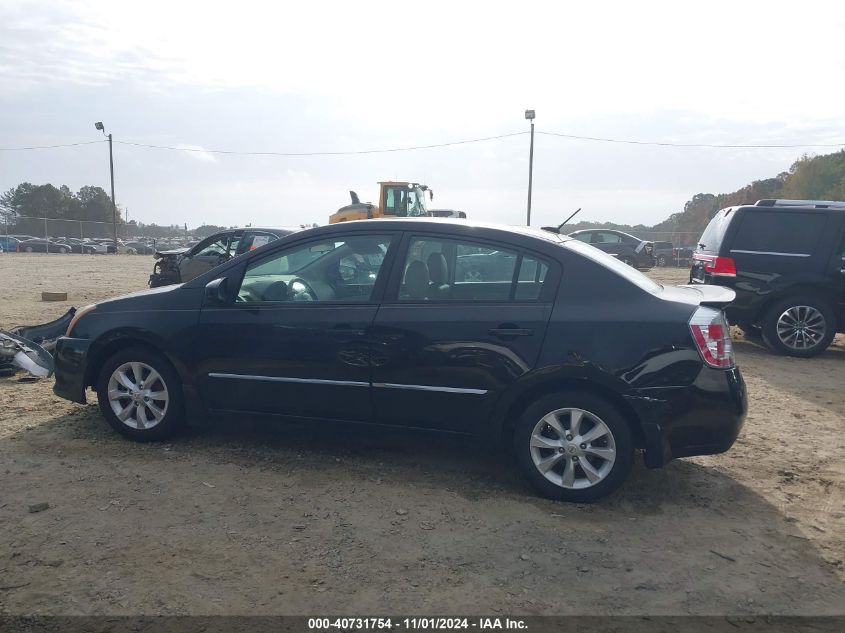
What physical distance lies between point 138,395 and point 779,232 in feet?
26.2

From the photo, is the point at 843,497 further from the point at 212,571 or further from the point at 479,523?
the point at 212,571

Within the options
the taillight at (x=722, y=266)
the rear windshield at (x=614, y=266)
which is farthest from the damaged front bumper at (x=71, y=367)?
the taillight at (x=722, y=266)

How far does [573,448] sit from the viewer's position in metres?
4.14

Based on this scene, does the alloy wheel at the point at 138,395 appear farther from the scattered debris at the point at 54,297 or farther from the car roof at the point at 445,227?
the scattered debris at the point at 54,297

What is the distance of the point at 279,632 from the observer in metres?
2.88

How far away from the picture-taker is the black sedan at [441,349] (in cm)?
407

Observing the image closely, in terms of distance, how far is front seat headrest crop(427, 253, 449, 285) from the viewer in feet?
14.8

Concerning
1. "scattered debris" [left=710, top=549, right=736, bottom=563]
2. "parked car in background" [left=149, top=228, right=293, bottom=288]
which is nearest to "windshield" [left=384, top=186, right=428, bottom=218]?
"parked car in background" [left=149, top=228, right=293, bottom=288]

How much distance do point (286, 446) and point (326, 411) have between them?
67 centimetres

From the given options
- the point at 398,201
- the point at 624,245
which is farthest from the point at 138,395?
the point at 624,245

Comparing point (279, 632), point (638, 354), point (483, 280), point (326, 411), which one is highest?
point (483, 280)

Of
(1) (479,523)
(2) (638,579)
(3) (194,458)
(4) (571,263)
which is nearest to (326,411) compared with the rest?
(3) (194,458)

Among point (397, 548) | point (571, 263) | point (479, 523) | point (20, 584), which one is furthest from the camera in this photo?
point (571, 263)

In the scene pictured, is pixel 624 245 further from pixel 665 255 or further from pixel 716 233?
pixel 716 233
